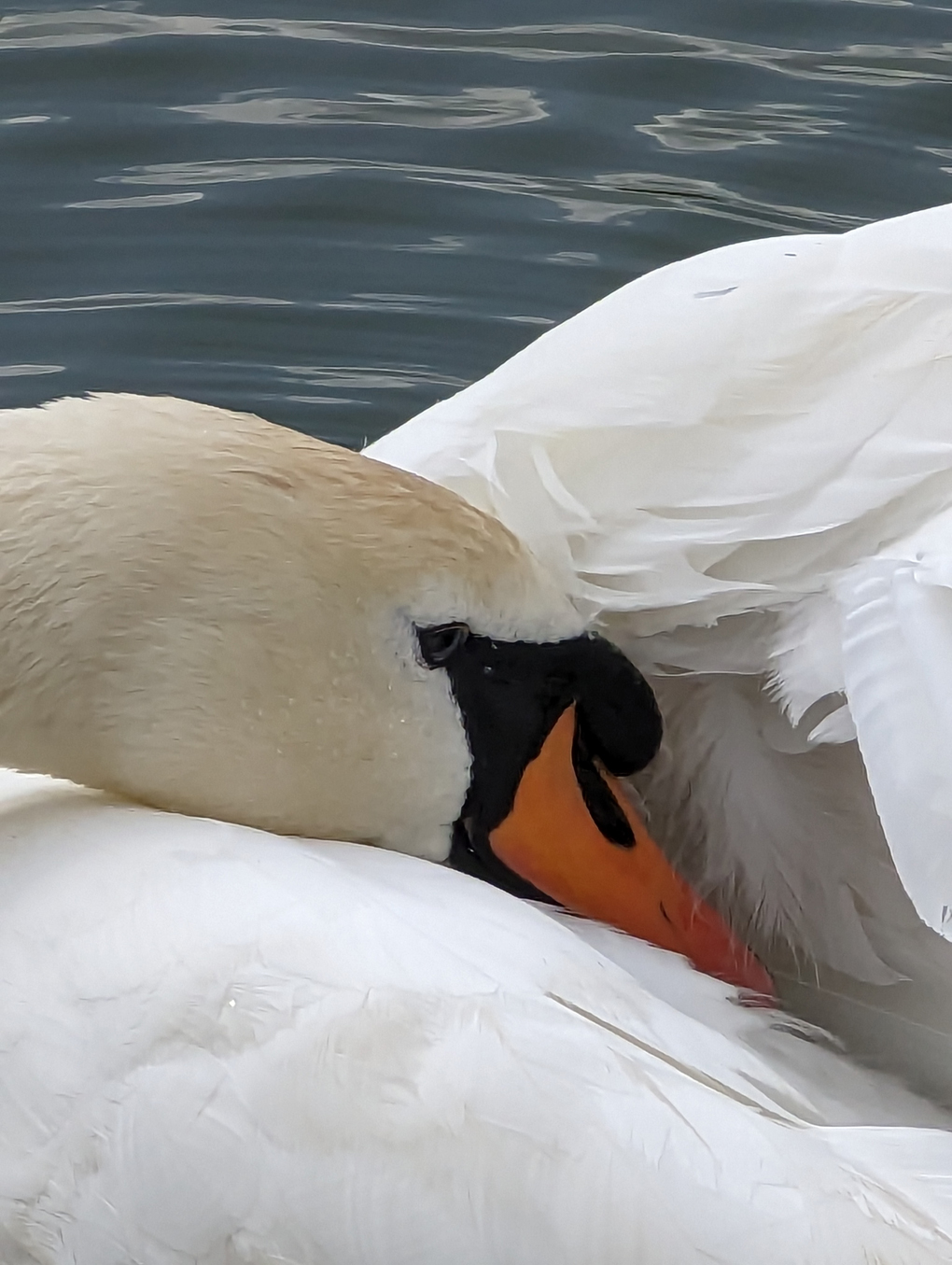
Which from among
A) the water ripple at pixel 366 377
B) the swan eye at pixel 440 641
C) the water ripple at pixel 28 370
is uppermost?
the swan eye at pixel 440 641

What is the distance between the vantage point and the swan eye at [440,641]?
2064 mm

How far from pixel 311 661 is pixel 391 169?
3074 mm

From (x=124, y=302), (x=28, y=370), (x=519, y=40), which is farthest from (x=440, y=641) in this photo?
(x=519, y=40)

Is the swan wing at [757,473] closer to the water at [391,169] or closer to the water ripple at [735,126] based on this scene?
the water at [391,169]

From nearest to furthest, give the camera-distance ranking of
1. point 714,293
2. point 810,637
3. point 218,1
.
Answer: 1. point 810,637
2. point 714,293
3. point 218,1

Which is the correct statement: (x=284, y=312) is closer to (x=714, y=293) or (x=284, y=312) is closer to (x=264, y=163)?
(x=264, y=163)

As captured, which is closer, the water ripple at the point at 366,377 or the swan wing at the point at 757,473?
the swan wing at the point at 757,473

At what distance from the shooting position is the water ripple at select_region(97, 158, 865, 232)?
4.82 meters

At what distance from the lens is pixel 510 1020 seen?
1.66 metres

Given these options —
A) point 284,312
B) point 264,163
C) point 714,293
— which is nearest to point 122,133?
point 264,163

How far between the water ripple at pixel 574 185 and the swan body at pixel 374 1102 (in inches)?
127

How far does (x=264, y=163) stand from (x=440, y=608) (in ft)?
10.2

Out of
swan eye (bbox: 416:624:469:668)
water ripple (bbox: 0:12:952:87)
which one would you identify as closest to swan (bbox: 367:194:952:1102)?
swan eye (bbox: 416:624:469:668)

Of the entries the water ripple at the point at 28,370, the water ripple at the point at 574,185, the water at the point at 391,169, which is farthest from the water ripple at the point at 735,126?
the water ripple at the point at 28,370
